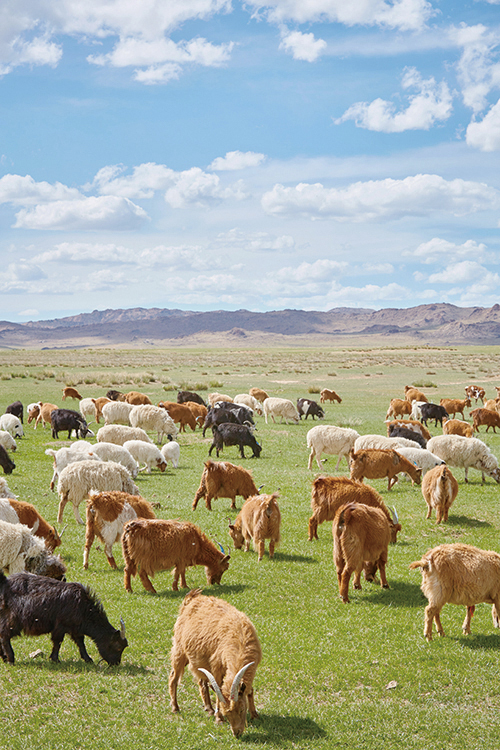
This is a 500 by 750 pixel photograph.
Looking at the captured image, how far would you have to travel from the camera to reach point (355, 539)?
343 inches

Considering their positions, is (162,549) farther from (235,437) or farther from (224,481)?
(235,437)

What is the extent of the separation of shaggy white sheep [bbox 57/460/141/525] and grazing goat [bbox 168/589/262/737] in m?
6.67

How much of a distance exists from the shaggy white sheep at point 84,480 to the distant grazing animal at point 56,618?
215 inches

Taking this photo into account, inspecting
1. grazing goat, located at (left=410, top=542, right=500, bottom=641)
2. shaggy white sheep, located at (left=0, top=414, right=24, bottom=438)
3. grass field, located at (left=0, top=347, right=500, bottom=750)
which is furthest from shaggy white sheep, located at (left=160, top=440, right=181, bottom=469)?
grazing goat, located at (left=410, top=542, right=500, bottom=641)

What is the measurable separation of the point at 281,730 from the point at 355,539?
3477 millimetres

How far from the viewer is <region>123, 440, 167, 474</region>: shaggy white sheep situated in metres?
19.0

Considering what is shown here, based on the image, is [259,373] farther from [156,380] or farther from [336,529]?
[336,529]

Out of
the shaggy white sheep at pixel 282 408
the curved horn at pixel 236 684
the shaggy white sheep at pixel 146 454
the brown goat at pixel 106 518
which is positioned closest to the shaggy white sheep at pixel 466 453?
the shaggy white sheep at pixel 146 454

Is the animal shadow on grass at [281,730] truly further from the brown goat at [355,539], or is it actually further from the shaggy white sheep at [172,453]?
the shaggy white sheep at [172,453]

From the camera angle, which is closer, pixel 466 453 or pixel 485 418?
pixel 466 453

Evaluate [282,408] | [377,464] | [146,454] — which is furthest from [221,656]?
[282,408]

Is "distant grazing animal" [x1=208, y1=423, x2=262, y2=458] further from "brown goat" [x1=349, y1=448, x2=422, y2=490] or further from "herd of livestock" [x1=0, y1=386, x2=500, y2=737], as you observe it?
"brown goat" [x1=349, y1=448, x2=422, y2=490]

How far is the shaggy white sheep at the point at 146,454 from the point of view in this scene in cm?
1900

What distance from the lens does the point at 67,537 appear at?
1186 cm
